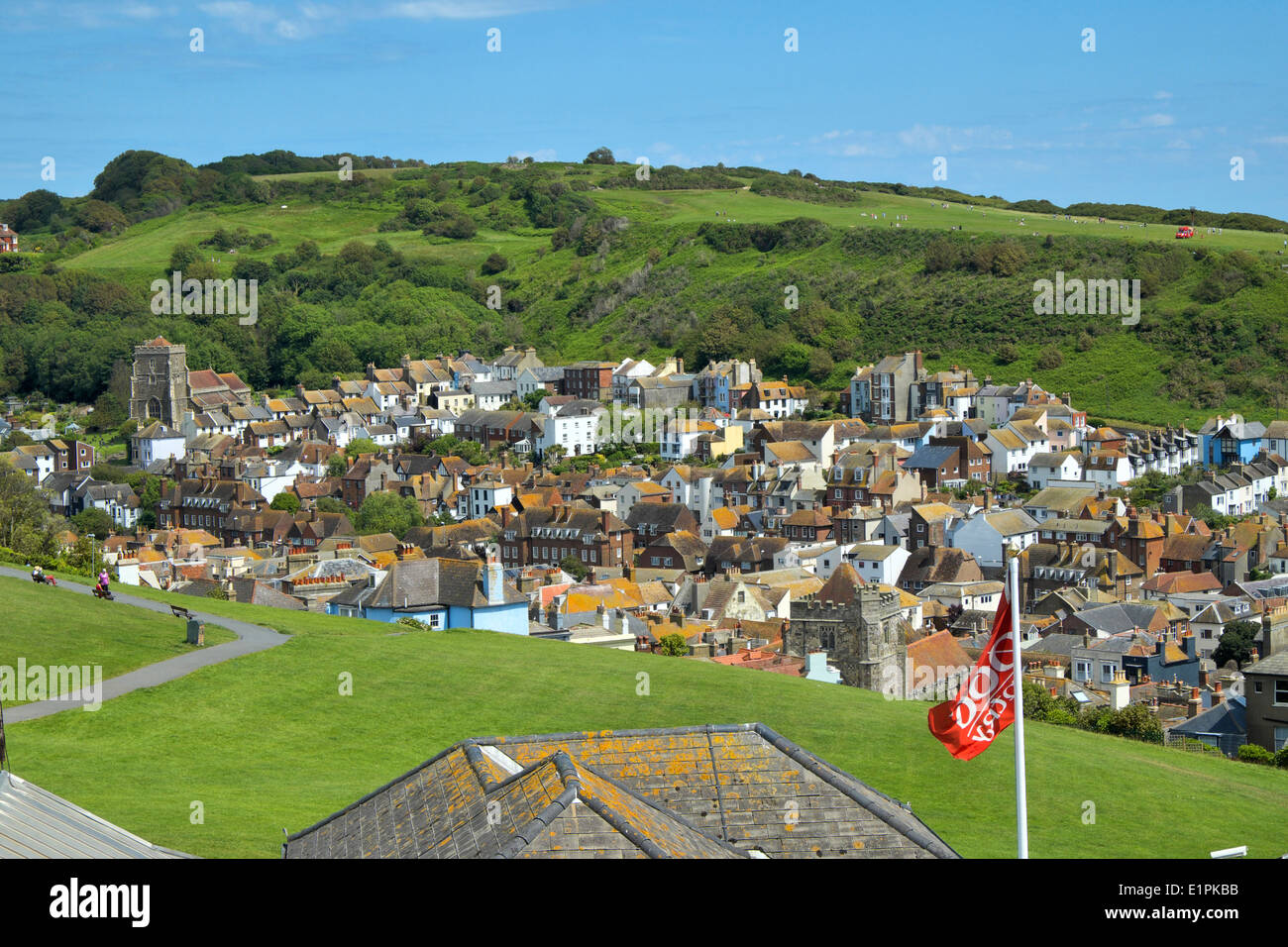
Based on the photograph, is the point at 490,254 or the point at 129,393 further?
the point at 490,254

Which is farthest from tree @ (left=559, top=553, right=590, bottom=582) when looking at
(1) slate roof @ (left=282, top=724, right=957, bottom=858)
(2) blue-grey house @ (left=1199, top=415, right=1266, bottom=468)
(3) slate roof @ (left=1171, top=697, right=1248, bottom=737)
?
(1) slate roof @ (left=282, top=724, right=957, bottom=858)

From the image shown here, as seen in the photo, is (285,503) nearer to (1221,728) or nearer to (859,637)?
(859,637)

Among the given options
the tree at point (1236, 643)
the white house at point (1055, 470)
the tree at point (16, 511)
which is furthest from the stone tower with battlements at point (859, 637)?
the white house at point (1055, 470)

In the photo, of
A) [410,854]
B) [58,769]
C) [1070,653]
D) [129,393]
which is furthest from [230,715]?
[129,393]

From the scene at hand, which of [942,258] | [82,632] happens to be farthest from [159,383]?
[82,632]

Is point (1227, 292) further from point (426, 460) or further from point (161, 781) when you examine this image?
point (161, 781)

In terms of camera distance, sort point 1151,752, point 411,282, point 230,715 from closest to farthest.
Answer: point 230,715 → point 1151,752 → point 411,282
